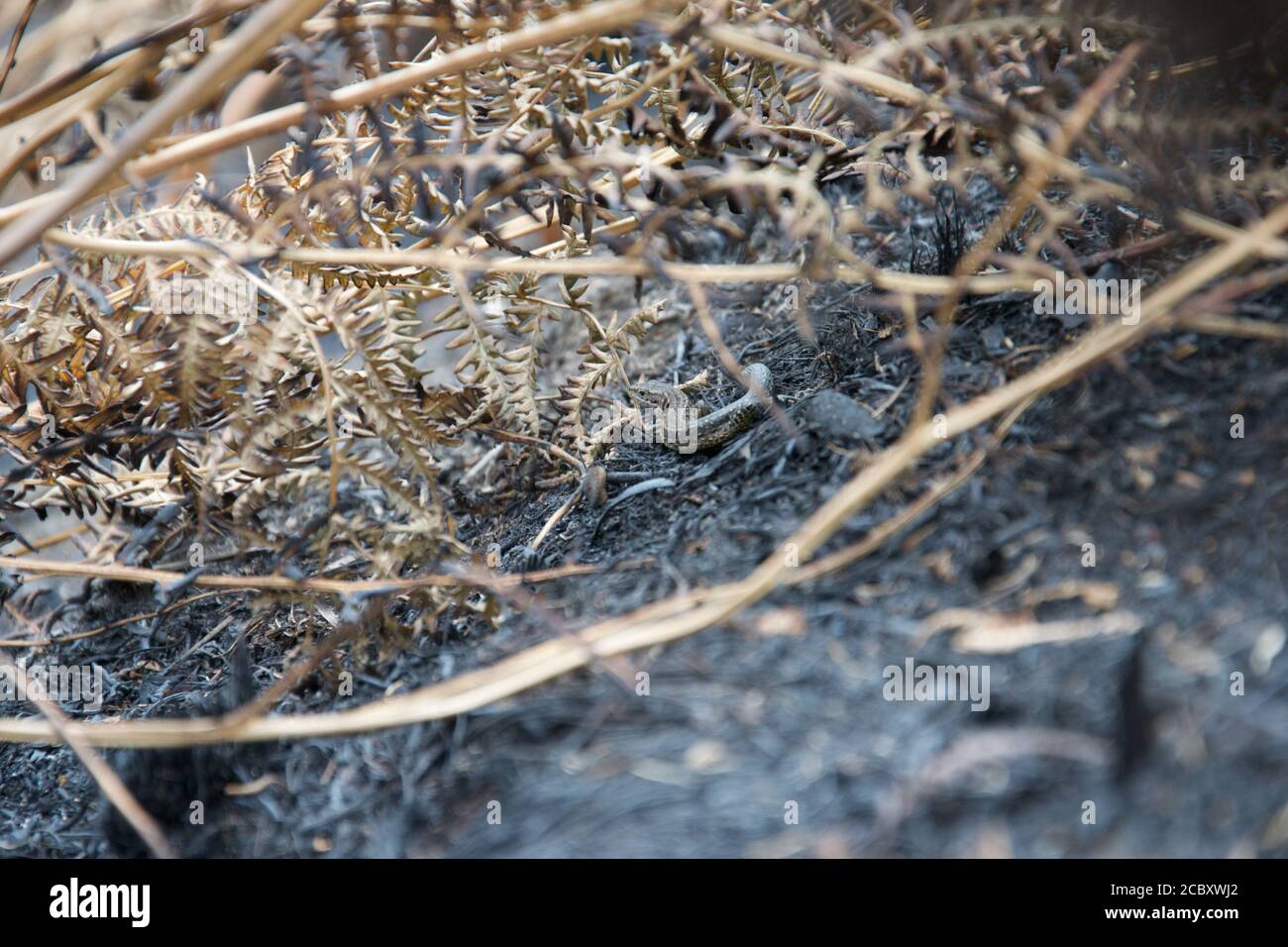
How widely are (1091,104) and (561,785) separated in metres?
1.21

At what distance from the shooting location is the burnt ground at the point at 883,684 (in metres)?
1.12

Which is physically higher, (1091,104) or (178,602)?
(1091,104)

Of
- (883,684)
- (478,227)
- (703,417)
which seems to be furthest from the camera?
(703,417)

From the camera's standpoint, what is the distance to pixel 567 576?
5.74 feet

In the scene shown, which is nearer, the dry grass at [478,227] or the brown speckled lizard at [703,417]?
the dry grass at [478,227]

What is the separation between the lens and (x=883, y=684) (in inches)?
50.5

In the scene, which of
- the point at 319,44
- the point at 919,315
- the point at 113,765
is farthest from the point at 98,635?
the point at 919,315

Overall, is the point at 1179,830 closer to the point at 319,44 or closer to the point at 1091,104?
the point at 1091,104

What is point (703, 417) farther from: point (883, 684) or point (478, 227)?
point (883, 684)

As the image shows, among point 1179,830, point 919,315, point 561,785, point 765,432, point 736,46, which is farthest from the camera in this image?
point 919,315

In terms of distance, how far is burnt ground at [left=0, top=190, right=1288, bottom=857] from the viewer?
1.12 m

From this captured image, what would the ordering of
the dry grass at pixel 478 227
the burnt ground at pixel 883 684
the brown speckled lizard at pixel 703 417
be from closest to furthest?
1. the burnt ground at pixel 883 684
2. the dry grass at pixel 478 227
3. the brown speckled lizard at pixel 703 417

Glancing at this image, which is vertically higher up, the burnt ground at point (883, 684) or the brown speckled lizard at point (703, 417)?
the brown speckled lizard at point (703, 417)

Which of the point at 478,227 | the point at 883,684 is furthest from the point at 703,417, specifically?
the point at 883,684
